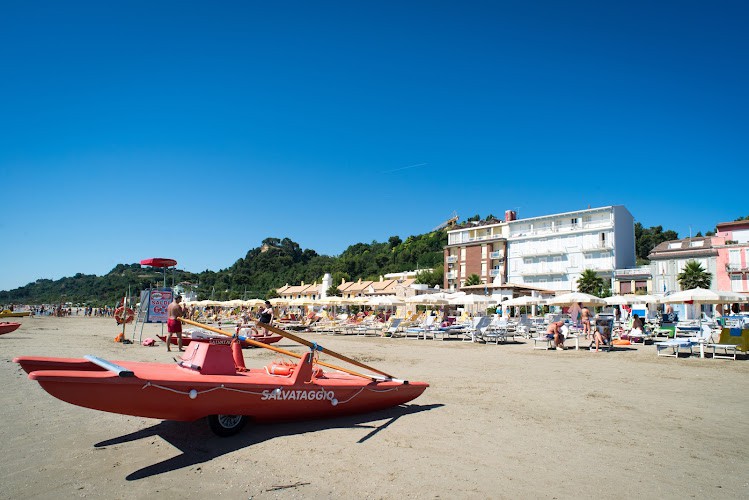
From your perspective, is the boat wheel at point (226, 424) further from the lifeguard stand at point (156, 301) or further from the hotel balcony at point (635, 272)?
the hotel balcony at point (635, 272)

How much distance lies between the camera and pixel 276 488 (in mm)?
4066

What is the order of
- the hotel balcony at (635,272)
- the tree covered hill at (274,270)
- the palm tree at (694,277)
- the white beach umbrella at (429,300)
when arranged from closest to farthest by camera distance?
the white beach umbrella at (429,300) → the palm tree at (694,277) → the hotel balcony at (635,272) → the tree covered hill at (274,270)

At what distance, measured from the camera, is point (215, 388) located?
511cm

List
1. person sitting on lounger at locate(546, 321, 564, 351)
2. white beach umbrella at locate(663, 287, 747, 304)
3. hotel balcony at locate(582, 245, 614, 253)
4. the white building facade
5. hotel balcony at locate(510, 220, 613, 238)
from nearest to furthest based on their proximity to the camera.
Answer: person sitting on lounger at locate(546, 321, 564, 351), white beach umbrella at locate(663, 287, 747, 304), hotel balcony at locate(582, 245, 614, 253), the white building facade, hotel balcony at locate(510, 220, 613, 238)

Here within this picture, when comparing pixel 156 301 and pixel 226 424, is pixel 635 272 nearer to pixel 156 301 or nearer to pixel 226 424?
pixel 156 301

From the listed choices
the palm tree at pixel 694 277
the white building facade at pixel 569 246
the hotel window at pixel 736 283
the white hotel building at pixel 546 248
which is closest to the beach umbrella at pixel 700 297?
the palm tree at pixel 694 277

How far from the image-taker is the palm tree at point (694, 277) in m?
42.8

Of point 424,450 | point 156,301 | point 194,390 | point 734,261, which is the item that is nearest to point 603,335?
point 424,450

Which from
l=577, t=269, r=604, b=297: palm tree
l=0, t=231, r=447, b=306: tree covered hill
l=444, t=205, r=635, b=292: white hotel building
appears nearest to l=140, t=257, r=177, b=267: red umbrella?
l=444, t=205, r=635, b=292: white hotel building

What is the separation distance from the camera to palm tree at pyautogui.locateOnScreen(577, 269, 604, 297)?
49.5m

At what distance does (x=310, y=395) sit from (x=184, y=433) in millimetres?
1529

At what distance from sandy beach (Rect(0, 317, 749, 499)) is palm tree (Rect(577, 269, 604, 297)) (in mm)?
44409

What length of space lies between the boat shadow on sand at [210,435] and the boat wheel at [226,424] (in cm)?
7

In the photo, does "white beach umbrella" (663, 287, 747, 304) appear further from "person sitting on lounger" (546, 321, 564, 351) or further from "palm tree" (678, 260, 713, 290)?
"palm tree" (678, 260, 713, 290)
